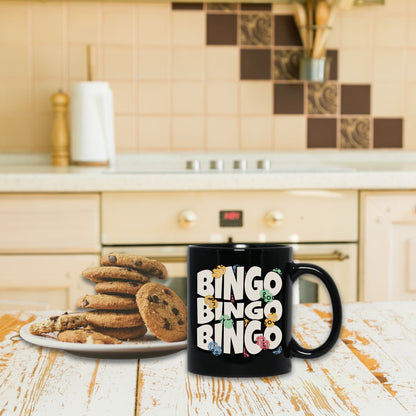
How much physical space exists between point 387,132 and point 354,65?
25cm

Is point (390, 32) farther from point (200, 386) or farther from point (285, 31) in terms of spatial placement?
point (200, 386)

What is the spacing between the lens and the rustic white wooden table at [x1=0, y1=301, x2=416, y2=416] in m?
0.46

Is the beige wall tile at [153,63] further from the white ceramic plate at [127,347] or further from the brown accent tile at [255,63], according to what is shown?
→ the white ceramic plate at [127,347]

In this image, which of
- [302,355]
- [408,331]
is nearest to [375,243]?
[408,331]

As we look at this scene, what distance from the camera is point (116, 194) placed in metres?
1.68

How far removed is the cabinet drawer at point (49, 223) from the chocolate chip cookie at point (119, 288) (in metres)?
1.13

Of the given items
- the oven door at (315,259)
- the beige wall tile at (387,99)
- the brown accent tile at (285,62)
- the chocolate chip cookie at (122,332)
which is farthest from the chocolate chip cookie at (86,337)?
the beige wall tile at (387,99)

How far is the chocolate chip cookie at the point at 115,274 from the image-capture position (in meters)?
0.56

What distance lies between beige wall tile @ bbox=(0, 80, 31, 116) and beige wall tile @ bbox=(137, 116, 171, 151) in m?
0.37

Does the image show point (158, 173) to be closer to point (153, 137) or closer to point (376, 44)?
point (153, 137)

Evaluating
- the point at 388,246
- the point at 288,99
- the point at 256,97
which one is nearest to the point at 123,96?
the point at 256,97

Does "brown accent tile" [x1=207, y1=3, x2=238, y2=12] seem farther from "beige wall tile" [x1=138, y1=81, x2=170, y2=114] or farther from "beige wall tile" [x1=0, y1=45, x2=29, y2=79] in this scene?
"beige wall tile" [x1=0, y1=45, x2=29, y2=79]

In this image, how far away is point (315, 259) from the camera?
5.61ft

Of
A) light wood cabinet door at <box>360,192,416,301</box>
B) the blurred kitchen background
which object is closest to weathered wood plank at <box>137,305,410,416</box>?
light wood cabinet door at <box>360,192,416,301</box>
